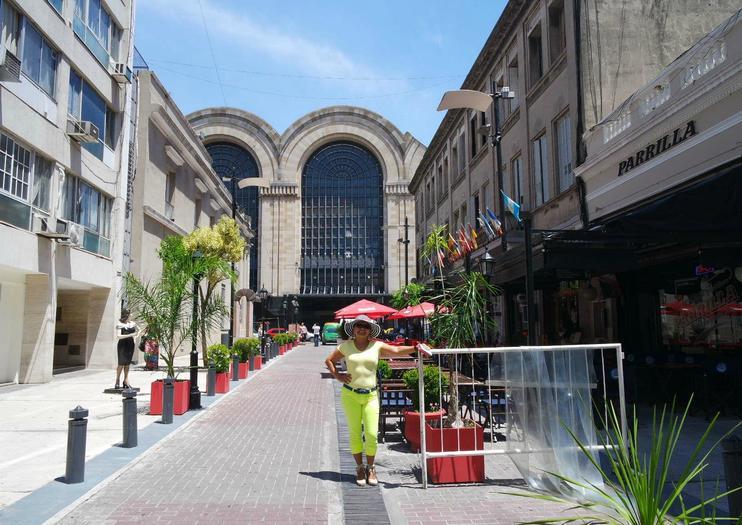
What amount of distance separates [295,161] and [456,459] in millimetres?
58607

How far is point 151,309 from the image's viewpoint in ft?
43.3

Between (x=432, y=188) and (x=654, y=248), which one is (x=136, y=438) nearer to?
(x=654, y=248)

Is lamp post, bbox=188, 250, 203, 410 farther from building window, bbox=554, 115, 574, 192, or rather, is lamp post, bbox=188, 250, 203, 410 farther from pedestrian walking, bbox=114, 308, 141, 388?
building window, bbox=554, 115, 574, 192

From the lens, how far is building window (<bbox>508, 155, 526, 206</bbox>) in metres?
20.3

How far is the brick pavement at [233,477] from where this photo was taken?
18.1 ft

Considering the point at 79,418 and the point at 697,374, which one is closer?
the point at 79,418

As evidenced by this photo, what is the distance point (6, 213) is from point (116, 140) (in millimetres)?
8306

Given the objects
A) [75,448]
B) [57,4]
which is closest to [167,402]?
[75,448]

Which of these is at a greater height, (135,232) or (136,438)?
(135,232)

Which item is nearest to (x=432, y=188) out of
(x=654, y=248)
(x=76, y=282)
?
(x=76, y=282)

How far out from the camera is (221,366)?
603 inches

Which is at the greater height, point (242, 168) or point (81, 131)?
point (242, 168)

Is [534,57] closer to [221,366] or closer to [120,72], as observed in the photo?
[221,366]

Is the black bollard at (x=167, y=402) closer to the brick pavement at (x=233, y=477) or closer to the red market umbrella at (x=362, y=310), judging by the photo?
the brick pavement at (x=233, y=477)
